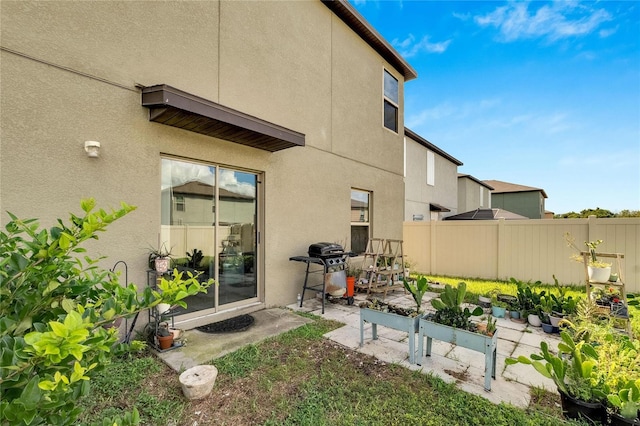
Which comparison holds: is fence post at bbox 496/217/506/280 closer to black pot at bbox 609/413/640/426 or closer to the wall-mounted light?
black pot at bbox 609/413/640/426

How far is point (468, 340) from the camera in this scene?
297 centimetres

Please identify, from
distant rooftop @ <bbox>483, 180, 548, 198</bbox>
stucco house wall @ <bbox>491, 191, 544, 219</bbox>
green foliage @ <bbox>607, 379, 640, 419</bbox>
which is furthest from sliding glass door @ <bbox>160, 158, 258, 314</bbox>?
stucco house wall @ <bbox>491, 191, 544, 219</bbox>

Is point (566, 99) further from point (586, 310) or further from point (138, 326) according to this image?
point (138, 326)

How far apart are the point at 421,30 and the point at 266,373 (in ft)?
40.9

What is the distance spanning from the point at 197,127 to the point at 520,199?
30.3 metres

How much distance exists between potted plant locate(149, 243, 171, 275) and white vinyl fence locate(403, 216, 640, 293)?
7.61 m

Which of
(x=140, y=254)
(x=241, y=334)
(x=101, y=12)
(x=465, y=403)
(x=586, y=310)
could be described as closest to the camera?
(x=465, y=403)

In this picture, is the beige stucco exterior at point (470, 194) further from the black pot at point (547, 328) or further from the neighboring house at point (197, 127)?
the black pot at point (547, 328)

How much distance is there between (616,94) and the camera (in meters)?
8.39

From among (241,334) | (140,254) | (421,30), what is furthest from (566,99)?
(140,254)

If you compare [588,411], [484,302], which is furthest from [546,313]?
[588,411]

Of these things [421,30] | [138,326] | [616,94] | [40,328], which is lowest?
[138,326]

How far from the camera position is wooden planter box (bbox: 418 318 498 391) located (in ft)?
9.30

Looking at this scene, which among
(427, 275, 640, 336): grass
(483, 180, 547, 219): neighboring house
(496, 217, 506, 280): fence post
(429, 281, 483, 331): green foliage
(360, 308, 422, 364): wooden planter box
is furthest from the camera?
(483, 180, 547, 219): neighboring house
